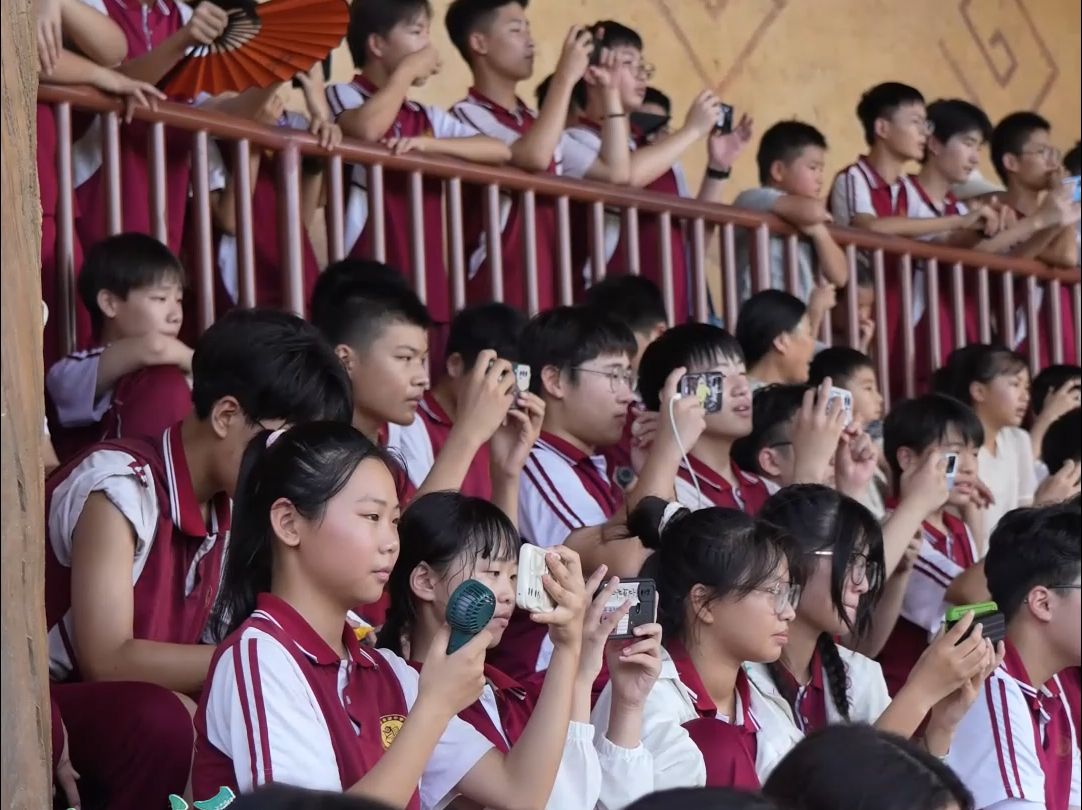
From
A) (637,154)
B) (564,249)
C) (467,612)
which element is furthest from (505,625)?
(637,154)

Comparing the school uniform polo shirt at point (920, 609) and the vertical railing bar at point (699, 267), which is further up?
the vertical railing bar at point (699, 267)

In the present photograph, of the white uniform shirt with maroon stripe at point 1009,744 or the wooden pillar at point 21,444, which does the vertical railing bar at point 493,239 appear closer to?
the white uniform shirt with maroon stripe at point 1009,744

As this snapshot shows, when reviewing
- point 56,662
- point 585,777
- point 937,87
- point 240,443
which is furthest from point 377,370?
point 937,87

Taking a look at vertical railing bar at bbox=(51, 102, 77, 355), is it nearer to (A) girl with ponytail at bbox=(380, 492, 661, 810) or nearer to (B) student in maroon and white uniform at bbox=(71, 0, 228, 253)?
(B) student in maroon and white uniform at bbox=(71, 0, 228, 253)

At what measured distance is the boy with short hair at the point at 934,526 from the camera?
3631mm

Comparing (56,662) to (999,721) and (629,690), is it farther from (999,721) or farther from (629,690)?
(999,721)

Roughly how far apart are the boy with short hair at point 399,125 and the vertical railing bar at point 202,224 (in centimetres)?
40

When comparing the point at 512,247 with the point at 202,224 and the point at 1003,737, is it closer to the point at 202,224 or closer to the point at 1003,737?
the point at 202,224

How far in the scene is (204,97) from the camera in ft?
12.8

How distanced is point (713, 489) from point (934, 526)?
0.59 metres

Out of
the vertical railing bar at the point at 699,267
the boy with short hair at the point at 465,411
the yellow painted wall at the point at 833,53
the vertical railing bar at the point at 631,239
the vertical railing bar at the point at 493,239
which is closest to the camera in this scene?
the boy with short hair at the point at 465,411

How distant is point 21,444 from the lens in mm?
1573

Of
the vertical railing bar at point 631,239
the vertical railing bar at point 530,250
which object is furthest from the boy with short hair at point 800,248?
the vertical railing bar at point 530,250

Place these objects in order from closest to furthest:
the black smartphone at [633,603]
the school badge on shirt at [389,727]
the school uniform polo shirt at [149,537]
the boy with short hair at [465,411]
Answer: the school badge on shirt at [389,727] → the black smartphone at [633,603] → the school uniform polo shirt at [149,537] → the boy with short hair at [465,411]
